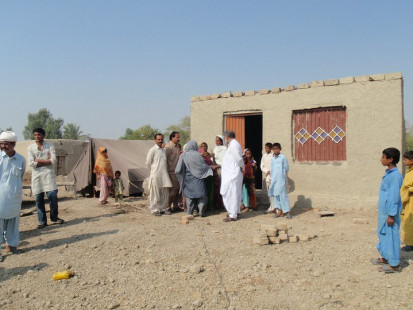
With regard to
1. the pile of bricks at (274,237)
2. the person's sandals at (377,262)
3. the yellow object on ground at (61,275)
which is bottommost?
the yellow object on ground at (61,275)

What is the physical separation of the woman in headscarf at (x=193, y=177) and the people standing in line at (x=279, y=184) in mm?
1199

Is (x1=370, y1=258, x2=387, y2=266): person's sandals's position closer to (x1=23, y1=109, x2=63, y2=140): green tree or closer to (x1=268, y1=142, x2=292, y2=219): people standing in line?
(x1=268, y1=142, x2=292, y2=219): people standing in line

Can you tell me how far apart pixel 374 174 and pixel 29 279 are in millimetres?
5632

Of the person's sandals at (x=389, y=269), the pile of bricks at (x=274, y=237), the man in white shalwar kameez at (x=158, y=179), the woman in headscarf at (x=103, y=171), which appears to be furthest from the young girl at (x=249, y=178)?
the person's sandals at (x=389, y=269)

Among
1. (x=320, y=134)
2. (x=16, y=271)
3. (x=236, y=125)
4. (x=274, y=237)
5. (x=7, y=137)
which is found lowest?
(x=16, y=271)

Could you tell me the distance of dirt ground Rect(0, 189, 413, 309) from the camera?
2.90 meters

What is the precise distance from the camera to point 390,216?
339cm

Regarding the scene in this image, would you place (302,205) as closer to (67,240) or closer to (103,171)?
(67,240)

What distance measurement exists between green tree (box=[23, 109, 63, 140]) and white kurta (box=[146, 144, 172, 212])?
1401 inches

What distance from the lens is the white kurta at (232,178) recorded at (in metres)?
6.16

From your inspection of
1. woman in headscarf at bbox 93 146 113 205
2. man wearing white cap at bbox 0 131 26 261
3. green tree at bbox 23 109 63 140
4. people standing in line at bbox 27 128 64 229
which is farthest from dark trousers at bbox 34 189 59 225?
green tree at bbox 23 109 63 140

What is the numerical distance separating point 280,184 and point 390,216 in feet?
9.64

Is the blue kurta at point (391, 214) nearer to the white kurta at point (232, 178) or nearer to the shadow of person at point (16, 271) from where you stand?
the white kurta at point (232, 178)

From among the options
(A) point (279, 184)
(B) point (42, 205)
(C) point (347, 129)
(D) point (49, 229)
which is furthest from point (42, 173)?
(C) point (347, 129)
